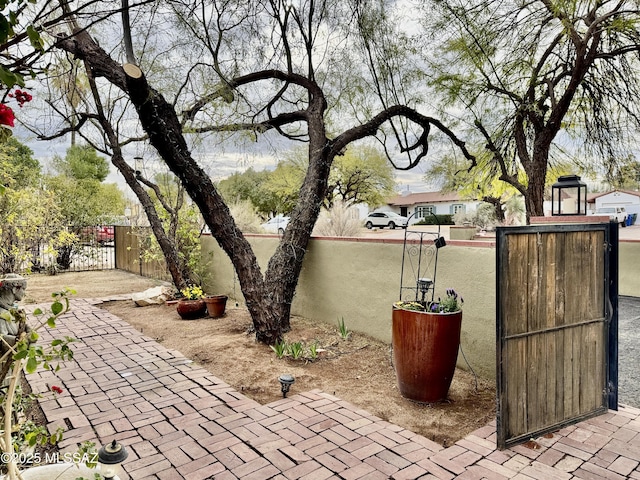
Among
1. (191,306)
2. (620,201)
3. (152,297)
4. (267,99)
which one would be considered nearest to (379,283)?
(191,306)

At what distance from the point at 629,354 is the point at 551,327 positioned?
2.63m

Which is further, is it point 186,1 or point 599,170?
point 599,170

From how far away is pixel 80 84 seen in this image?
7004mm

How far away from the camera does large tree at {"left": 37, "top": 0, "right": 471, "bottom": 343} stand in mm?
4789

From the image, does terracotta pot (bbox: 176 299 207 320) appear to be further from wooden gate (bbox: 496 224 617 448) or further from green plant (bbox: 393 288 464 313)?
wooden gate (bbox: 496 224 617 448)

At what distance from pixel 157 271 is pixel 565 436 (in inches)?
368

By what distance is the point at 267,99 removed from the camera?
20.6ft

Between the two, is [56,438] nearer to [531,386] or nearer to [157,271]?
[531,386]

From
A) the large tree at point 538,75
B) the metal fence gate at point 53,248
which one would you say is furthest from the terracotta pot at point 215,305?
the large tree at point 538,75

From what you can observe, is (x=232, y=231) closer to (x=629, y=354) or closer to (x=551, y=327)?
(x=551, y=327)

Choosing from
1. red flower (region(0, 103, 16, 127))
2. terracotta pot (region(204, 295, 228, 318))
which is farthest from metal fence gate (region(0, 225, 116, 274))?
red flower (region(0, 103, 16, 127))

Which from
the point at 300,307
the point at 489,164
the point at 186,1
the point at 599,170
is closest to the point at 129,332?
the point at 300,307

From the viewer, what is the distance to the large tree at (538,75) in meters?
5.75

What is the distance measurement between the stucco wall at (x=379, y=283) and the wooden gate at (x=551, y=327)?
80 cm
